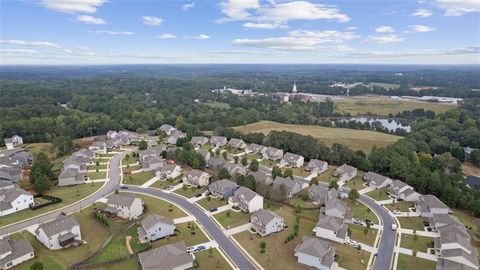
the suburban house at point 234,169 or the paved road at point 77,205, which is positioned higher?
the suburban house at point 234,169

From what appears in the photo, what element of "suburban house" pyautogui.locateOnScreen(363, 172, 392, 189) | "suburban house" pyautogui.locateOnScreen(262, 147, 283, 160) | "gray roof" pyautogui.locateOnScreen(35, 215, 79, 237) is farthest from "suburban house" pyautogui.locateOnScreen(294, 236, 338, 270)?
"suburban house" pyautogui.locateOnScreen(262, 147, 283, 160)

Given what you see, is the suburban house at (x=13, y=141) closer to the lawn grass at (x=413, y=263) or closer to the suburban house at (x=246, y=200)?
the suburban house at (x=246, y=200)

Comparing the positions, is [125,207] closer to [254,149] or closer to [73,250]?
[73,250]

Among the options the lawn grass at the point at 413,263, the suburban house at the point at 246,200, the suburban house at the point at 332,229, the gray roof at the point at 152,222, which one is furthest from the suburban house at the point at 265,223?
the lawn grass at the point at 413,263

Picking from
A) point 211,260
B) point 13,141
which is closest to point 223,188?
point 211,260

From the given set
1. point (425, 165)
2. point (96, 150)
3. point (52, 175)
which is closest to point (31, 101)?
point (96, 150)

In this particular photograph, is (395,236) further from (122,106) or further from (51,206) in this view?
(122,106)
